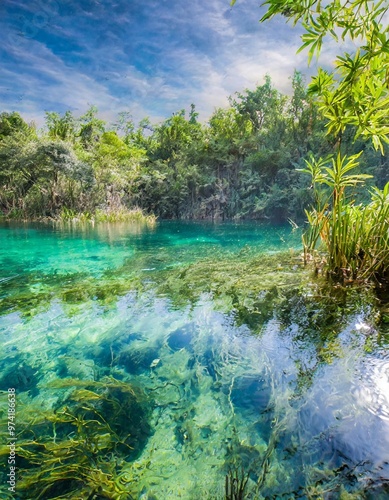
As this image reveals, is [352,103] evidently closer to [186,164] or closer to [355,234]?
[355,234]

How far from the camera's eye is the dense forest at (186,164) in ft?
64.7

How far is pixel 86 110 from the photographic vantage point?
89.8ft

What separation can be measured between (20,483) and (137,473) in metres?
0.53

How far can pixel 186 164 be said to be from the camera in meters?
25.0

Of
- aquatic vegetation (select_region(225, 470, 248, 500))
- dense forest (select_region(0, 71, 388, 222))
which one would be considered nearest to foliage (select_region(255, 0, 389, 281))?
aquatic vegetation (select_region(225, 470, 248, 500))

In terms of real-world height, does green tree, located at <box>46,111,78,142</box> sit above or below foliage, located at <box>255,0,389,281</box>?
above

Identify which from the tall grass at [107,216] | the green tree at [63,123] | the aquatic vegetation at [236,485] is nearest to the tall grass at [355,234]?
the aquatic vegetation at [236,485]

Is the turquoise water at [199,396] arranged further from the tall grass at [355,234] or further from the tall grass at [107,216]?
the tall grass at [107,216]

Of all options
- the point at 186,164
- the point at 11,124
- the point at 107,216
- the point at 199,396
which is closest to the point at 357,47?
the point at 199,396

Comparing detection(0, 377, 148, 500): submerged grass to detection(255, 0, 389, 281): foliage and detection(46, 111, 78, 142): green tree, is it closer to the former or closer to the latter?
detection(255, 0, 389, 281): foliage

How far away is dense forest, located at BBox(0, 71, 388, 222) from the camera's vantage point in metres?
19.7

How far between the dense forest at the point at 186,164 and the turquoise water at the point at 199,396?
1719 centimetres

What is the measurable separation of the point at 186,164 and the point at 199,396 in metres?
24.7

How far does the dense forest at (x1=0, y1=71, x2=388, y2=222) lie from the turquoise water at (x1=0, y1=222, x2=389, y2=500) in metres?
17.2
